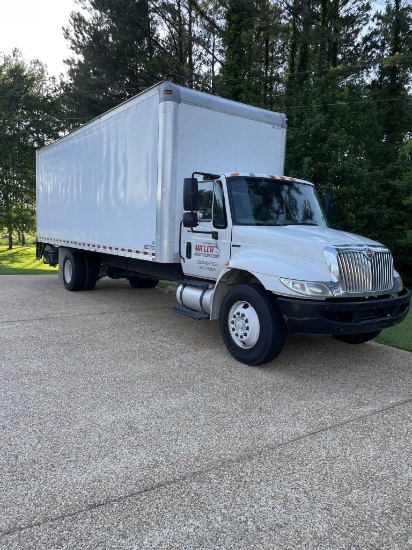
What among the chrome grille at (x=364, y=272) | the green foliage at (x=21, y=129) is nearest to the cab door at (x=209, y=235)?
the chrome grille at (x=364, y=272)

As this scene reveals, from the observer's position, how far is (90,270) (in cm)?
1079

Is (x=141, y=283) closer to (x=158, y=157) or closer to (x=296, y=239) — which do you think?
(x=158, y=157)

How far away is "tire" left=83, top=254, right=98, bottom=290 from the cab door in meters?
4.77

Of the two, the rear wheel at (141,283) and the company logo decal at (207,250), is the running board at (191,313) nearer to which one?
the company logo decal at (207,250)

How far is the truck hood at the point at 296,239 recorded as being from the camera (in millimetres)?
5102

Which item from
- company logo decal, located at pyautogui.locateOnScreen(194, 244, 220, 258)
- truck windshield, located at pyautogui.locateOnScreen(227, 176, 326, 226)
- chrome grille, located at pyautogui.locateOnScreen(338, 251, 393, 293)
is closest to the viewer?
chrome grille, located at pyautogui.locateOnScreen(338, 251, 393, 293)

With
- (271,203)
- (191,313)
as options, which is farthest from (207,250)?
(271,203)

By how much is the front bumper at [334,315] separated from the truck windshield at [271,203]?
1442 millimetres

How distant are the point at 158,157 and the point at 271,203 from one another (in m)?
1.85

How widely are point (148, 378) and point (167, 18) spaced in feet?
75.5

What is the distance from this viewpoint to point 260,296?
530 centimetres

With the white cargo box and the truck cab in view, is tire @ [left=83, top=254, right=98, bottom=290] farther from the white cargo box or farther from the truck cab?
the truck cab

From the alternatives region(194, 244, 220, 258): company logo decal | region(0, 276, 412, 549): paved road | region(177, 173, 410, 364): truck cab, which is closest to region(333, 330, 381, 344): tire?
region(177, 173, 410, 364): truck cab

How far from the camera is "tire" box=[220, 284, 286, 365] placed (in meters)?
5.19
